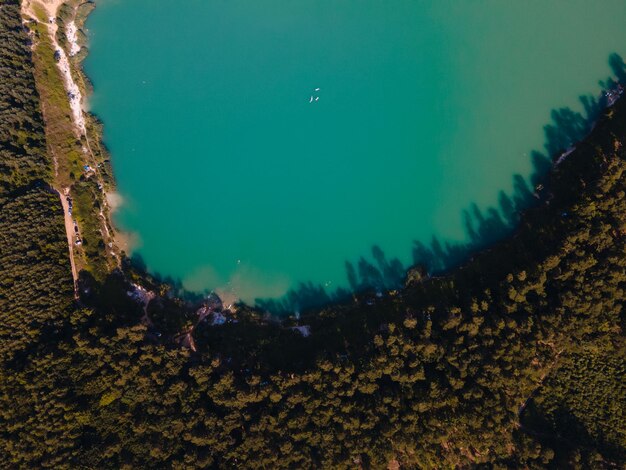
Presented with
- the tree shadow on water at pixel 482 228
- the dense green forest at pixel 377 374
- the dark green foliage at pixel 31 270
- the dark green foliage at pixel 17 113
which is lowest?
the dense green forest at pixel 377 374

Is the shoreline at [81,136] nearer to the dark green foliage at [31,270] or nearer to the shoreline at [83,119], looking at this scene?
the shoreline at [83,119]

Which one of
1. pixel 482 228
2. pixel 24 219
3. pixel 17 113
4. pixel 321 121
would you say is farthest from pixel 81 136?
pixel 482 228

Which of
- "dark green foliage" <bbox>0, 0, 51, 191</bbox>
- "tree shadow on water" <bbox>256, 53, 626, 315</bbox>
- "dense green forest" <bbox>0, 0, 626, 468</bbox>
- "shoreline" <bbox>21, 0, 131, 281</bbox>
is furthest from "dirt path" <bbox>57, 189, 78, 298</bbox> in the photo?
"tree shadow on water" <bbox>256, 53, 626, 315</bbox>

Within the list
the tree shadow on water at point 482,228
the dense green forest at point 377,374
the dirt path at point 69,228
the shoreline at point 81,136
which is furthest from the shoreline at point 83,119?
the dense green forest at point 377,374

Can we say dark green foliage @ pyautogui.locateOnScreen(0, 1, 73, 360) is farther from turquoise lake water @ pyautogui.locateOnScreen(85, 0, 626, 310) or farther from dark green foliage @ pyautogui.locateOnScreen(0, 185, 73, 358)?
turquoise lake water @ pyautogui.locateOnScreen(85, 0, 626, 310)

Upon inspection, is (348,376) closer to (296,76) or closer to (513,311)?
(513,311)

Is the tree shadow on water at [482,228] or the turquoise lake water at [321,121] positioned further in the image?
the turquoise lake water at [321,121]
